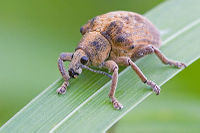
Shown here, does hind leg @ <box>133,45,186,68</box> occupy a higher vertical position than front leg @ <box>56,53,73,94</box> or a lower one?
lower

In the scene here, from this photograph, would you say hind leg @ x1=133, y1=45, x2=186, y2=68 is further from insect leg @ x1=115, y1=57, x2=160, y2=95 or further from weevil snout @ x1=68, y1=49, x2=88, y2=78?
weevil snout @ x1=68, y1=49, x2=88, y2=78

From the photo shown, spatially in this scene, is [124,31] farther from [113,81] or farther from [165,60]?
[113,81]

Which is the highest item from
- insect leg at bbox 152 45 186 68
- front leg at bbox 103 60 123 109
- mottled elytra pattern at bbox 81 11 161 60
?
mottled elytra pattern at bbox 81 11 161 60

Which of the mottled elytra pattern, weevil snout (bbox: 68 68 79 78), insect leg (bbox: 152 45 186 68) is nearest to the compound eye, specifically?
weevil snout (bbox: 68 68 79 78)

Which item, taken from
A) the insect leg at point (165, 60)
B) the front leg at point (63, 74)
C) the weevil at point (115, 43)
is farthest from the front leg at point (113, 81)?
the insect leg at point (165, 60)

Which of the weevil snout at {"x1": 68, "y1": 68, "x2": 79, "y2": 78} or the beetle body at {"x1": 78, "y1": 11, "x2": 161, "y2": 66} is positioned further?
the beetle body at {"x1": 78, "y1": 11, "x2": 161, "y2": 66}

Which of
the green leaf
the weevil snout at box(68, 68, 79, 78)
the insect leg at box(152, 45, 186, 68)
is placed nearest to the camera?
the green leaf

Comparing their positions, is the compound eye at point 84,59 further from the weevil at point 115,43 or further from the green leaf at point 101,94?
the green leaf at point 101,94

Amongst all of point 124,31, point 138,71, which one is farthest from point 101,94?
point 124,31
